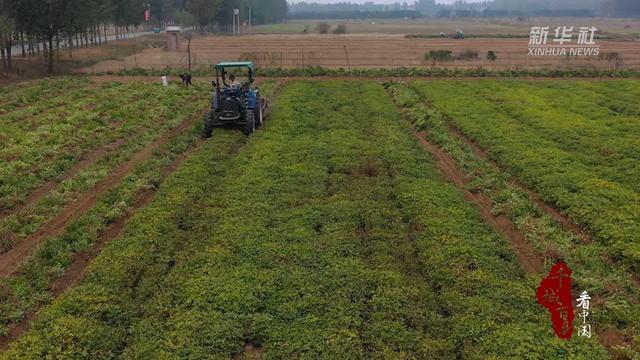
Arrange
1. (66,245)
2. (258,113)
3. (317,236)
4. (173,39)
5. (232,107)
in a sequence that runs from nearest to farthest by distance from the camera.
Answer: (66,245) < (317,236) < (232,107) < (258,113) < (173,39)

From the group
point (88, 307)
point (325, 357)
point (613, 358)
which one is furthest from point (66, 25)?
point (613, 358)

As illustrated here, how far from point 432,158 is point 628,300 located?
29.1ft

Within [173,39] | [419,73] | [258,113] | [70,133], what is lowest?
[70,133]

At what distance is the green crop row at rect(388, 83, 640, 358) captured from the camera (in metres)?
8.57

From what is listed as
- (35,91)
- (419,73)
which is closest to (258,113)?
(35,91)

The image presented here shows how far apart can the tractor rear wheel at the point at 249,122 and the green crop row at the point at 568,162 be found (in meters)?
8.91

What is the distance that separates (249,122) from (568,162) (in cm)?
1170

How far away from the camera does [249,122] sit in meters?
19.5

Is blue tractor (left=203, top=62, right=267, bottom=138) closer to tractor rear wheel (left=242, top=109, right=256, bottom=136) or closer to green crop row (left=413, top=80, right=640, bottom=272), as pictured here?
tractor rear wheel (left=242, top=109, right=256, bottom=136)

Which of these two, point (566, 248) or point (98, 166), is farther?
point (98, 166)

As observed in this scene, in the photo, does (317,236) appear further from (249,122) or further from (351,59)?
(351,59)

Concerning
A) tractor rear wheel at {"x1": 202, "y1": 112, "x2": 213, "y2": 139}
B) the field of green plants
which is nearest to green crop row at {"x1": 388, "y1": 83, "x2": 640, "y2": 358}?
the field of green plants

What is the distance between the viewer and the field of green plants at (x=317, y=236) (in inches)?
313

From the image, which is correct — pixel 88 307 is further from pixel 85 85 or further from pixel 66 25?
pixel 66 25
